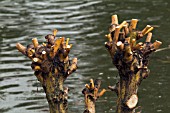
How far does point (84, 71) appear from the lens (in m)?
7.93

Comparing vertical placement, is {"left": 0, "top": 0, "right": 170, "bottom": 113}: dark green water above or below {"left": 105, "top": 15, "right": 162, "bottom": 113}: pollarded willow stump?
below

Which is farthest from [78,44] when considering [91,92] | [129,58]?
[129,58]

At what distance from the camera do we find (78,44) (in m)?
9.17

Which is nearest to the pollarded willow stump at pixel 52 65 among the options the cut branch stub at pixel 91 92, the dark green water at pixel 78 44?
the cut branch stub at pixel 91 92

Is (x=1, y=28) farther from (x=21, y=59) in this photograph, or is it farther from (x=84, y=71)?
(x=84, y=71)

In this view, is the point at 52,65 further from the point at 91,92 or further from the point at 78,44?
the point at 78,44

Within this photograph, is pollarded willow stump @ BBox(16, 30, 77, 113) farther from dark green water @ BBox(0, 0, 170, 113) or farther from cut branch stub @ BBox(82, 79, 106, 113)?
dark green water @ BBox(0, 0, 170, 113)

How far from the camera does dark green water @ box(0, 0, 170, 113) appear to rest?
22.4 ft

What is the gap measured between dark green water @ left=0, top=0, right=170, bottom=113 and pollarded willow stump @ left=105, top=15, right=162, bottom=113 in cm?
175

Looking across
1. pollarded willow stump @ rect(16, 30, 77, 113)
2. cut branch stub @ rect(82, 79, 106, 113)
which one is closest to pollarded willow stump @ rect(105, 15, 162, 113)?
cut branch stub @ rect(82, 79, 106, 113)

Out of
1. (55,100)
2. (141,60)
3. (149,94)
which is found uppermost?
(141,60)

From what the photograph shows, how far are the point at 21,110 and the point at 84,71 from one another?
5.34 ft

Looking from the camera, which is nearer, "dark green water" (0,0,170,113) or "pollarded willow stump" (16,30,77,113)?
"pollarded willow stump" (16,30,77,113)

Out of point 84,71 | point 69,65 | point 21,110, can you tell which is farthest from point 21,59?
point 69,65
